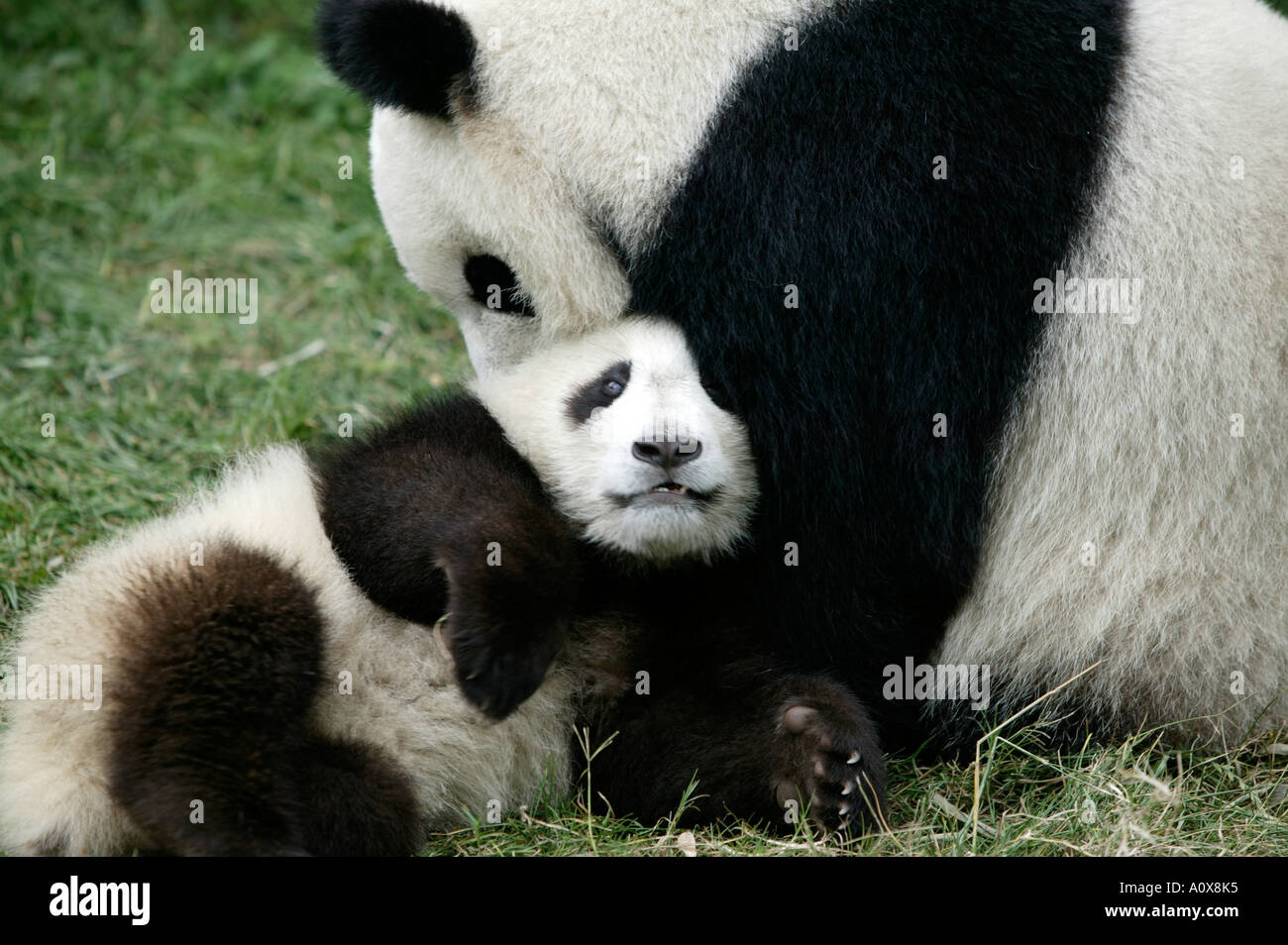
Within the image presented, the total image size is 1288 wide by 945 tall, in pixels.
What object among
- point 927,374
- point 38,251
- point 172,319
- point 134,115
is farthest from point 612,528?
Result: point 134,115

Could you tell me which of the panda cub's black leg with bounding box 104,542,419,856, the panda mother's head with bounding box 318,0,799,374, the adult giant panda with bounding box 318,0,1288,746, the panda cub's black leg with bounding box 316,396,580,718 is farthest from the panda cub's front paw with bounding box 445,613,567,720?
the panda mother's head with bounding box 318,0,799,374

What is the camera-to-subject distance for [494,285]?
3.92m

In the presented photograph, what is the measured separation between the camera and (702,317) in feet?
11.7

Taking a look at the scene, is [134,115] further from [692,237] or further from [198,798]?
[198,798]

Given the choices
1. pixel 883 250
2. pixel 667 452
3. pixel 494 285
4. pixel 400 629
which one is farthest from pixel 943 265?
pixel 400 629

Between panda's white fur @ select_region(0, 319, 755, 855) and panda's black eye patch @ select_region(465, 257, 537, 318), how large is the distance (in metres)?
0.22

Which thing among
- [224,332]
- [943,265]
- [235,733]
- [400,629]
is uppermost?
[224,332]

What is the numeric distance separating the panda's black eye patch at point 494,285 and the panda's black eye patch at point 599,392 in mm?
341

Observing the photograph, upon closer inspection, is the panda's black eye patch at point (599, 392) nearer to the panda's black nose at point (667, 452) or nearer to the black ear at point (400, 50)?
the panda's black nose at point (667, 452)

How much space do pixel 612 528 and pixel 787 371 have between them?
1.86ft

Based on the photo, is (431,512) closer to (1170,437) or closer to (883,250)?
(883,250)

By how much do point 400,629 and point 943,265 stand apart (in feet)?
5.11

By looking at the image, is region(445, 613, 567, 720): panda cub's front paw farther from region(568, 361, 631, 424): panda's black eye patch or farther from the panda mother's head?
the panda mother's head

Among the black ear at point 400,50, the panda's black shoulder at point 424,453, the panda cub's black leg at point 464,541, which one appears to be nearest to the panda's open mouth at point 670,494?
the panda cub's black leg at point 464,541
